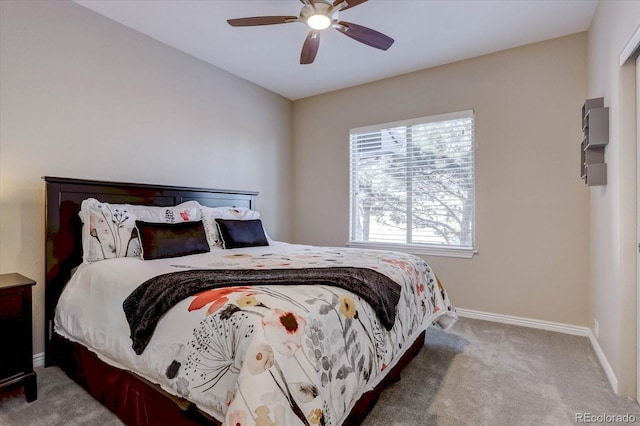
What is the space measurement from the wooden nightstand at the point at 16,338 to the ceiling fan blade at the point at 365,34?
8.40 ft

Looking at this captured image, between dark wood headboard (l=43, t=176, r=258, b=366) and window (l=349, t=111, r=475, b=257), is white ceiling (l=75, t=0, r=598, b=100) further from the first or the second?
dark wood headboard (l=43, t=176, r=258, b=366)

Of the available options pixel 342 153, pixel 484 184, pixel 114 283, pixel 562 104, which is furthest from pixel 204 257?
pixel 562 104

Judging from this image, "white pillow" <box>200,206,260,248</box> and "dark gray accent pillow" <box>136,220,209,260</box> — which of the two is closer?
"dark gray accent pillow" <box>136,220,209,260</box>

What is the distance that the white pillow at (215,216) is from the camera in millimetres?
2939

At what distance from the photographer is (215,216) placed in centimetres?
313

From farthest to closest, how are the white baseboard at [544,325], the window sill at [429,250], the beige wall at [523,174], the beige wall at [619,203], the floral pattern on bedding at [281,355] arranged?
the window sill at [429,250] → the beige wall at [523,174] → the white baseboard at [544,325] → the beige wall at [619,203] → the floral pattern on bedding at [281,355]

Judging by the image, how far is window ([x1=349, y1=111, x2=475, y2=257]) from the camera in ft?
11.4

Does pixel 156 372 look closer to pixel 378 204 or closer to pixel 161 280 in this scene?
pixel 161 280

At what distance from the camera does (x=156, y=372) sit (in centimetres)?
143

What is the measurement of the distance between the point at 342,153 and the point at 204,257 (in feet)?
8.09

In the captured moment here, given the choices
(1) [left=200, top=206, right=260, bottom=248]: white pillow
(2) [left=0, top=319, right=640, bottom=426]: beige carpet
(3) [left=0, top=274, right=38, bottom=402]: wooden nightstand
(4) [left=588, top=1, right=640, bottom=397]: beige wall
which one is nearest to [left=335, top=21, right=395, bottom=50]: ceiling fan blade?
(4) [left=588, top=1, right=640, bottom=397]: beige wall

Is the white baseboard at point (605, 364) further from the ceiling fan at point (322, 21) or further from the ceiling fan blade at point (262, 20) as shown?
the ceiling fan blade at point (262, 20)

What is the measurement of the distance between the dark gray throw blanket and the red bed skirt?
0.89 ft

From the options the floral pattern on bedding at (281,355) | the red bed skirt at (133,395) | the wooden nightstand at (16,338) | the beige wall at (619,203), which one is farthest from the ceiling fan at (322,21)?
the red bed skirt at (133,395)
